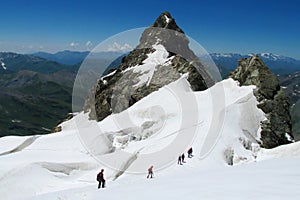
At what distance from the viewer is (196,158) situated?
3600 cm

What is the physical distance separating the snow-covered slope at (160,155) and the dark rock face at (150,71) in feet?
48.1

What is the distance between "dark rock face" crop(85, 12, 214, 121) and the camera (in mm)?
72000

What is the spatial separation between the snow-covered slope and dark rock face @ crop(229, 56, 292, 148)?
4.70 feet

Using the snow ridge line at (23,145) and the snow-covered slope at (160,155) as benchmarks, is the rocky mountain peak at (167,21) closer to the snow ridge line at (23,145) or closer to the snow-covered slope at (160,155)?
the snow-covered slope at (160,155)

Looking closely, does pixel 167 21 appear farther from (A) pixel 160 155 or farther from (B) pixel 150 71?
(A) pixel 160 155

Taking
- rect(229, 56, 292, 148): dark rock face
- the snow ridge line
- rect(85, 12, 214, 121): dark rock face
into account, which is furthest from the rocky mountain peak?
the snow ridge line

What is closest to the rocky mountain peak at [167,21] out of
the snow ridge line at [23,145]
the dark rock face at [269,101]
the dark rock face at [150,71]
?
the dark rock face at [150,71]

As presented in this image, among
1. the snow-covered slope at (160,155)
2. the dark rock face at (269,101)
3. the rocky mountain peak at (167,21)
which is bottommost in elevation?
the snow-covered slope at (160,155)

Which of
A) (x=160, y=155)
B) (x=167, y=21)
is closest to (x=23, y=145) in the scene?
(x=160, y=155)

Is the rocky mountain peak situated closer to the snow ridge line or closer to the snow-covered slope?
the snow-covered slope

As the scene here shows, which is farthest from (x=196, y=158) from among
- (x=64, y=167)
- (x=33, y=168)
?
(x=33, y=168)

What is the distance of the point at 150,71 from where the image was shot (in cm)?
7812

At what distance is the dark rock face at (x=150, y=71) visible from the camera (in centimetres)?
7200

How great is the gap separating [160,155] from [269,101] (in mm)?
21843
